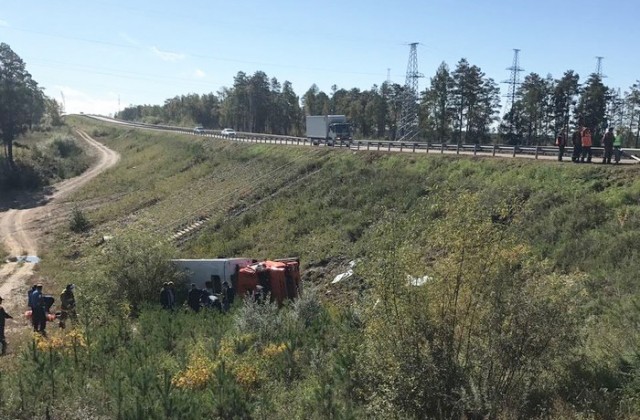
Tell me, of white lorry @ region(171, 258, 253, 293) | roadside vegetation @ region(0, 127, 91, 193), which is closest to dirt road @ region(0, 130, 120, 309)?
roadside vegetation @ region(0, 127, 91, 193)

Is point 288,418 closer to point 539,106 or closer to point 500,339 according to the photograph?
point 500,339

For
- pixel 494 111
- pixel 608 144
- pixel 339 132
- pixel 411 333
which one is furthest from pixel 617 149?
pixel 494 111

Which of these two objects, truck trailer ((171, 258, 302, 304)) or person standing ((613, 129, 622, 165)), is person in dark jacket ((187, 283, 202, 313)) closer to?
truck trailer ((171, 258, 302, 304))

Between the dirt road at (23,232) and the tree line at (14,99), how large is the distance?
722cm

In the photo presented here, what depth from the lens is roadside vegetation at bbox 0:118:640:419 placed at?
356 inches

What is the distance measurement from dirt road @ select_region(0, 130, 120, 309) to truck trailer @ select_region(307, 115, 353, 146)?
2359 centimetres

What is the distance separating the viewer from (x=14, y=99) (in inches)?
2303

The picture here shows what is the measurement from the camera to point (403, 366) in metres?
9.30

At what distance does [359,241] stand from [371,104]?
70450 mm

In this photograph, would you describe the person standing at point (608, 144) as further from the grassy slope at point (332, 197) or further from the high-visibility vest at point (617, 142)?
the grassy slope at point (332, 197)

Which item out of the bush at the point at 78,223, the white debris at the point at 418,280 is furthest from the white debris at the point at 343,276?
the bush at the point at 78,223

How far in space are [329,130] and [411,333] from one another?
42.3 meters

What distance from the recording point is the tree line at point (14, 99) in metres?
58.2

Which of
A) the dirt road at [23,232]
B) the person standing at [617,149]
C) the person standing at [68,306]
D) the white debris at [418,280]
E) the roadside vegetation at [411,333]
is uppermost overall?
the person standing at [617,149]
